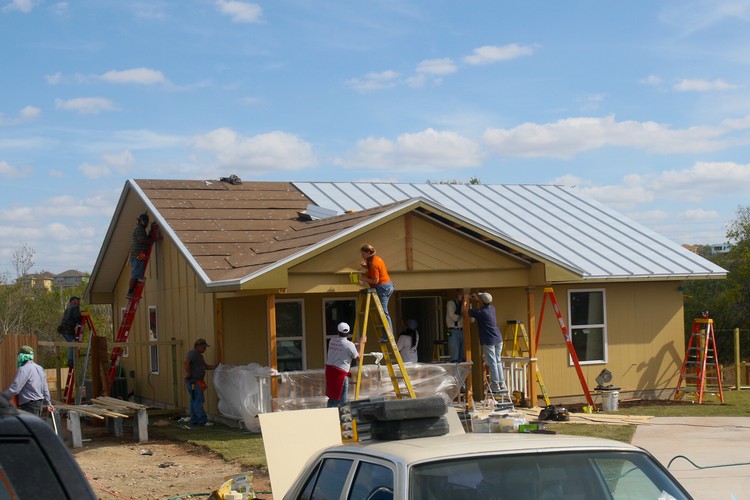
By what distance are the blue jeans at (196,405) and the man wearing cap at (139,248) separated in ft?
14.8

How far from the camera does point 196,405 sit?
17.5 metres

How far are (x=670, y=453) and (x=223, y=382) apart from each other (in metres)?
8.04

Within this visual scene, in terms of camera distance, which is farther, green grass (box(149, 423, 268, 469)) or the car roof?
green grass (box(149, 423, 268, 469))

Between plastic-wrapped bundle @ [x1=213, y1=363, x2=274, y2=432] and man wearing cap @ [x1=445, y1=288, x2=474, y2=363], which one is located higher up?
man wearing cap @ [x1=445, y1=288, x2=474, y2=363]

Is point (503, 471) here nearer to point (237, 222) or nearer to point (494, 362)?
point (494, 362)

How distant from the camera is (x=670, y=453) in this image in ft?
41.2

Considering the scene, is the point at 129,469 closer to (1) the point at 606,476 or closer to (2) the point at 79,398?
(2) the point at 79,398

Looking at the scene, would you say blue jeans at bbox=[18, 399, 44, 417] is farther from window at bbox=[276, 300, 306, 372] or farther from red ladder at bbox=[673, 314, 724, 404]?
red ladder at bbox=[673, 314, 724, 404]

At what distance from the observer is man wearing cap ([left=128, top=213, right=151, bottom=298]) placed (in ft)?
68.0

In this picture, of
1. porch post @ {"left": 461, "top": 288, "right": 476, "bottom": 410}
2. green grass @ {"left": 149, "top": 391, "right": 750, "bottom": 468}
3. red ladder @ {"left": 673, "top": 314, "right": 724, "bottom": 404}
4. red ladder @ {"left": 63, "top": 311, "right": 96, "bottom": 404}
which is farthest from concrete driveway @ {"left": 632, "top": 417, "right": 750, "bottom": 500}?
red ladder @ {"left": 63, "top": 311, "right": 96, "bottom": 404}

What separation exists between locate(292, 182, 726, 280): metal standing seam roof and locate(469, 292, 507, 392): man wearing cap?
2.66 meters

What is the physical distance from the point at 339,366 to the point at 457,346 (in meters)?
3.82

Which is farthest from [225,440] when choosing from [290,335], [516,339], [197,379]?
[516,339]

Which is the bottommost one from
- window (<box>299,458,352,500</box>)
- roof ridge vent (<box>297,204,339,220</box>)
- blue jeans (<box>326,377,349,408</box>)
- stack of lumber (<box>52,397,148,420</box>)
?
stack of lumber (<box>52,397,148,420</box>)
